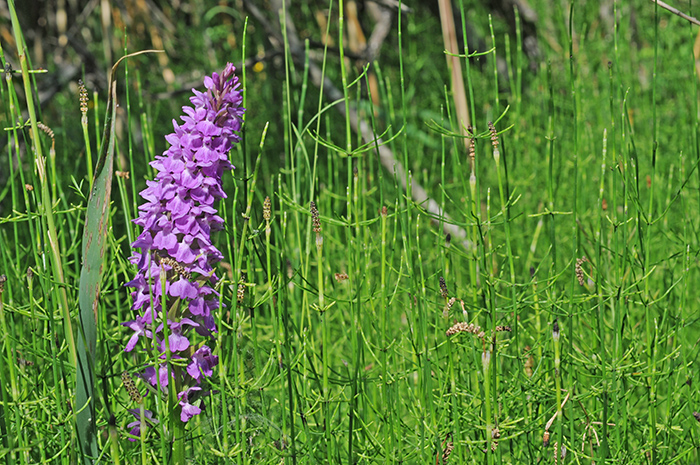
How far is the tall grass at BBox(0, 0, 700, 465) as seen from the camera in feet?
3.11

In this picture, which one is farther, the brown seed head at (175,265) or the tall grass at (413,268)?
the tall grass at (413,268)

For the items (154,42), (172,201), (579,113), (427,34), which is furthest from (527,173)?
(154,42)

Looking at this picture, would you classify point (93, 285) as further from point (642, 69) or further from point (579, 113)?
point (642, 69)

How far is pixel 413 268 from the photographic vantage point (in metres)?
0.96

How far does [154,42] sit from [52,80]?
3.03 ft

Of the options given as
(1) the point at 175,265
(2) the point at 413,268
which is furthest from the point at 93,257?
(2) the point at 413,268

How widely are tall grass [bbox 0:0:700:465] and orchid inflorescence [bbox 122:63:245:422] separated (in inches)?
1.7

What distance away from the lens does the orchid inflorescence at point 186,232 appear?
85 centimetres

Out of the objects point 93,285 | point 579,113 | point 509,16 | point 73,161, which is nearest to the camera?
point 93,285

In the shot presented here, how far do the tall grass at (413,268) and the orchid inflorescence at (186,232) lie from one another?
0.14 ft

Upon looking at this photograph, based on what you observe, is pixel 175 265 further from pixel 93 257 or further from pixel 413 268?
pixel 413 268

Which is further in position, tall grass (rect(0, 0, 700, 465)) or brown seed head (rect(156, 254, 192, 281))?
tall grass (rect(0, 0, 700, 465))

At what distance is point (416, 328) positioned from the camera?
1.00 m

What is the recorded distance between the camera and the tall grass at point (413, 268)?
948 millimetres
